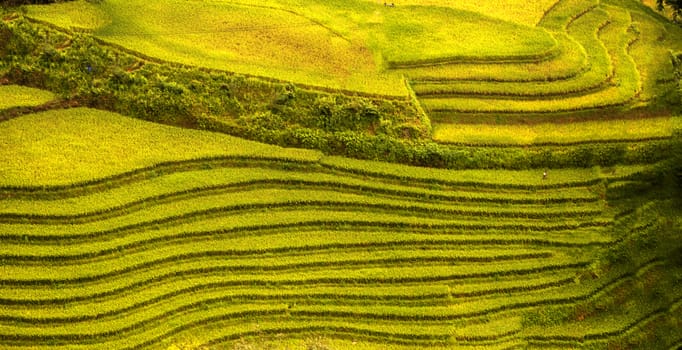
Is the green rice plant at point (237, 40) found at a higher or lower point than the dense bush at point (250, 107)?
higher

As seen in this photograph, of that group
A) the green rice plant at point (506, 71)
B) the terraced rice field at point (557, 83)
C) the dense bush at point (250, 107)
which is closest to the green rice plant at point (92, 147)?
the dense bush at point (250, 107)

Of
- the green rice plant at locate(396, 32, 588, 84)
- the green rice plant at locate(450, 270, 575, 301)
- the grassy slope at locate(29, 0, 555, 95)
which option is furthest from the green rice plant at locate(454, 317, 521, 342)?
the green rice plant at locate(396, 32, 588, 84)

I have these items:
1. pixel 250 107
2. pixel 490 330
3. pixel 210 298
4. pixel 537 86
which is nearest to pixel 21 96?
pixel 250 107

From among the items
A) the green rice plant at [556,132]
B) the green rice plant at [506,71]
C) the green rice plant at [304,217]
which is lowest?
the green rice plant at [304,217]

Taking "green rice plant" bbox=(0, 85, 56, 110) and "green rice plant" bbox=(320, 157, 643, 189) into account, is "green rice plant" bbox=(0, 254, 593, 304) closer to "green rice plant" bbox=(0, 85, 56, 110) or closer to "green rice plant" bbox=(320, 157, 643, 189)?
"green rice plant" bbox=(320, 157, 643, 189)

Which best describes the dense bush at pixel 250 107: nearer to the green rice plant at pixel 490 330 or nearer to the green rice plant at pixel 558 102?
the green rice plant at pixel 558 102

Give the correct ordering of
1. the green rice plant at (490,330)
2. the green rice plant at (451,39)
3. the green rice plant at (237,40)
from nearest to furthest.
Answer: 1. the green rice plant at (490,330)
2. the green rice plant at (237,40)
3. the green rice plant at (451,39)

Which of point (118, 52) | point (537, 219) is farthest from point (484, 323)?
point (118, 52)
